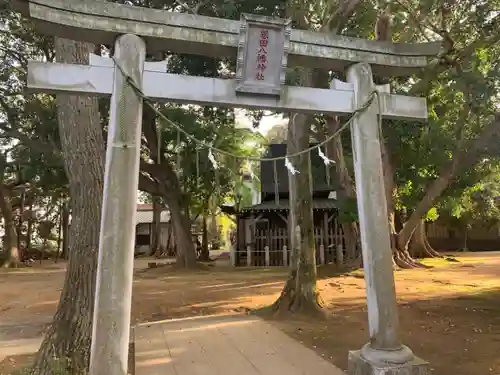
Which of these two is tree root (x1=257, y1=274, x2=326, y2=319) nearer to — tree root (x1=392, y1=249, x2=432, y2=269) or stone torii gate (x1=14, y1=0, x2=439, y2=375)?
stone torii gate (x1=14, y1=0, x2=439, y2=375)

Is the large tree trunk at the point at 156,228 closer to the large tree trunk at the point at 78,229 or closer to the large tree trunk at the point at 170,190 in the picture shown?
the large tree trunk at the point at 170,190

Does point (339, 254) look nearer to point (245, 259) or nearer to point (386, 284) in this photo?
point (245, 259)

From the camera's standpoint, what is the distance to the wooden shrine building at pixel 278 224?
67.0ft

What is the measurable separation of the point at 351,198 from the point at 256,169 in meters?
11.8

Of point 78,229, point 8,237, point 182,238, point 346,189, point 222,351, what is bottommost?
point 222,351

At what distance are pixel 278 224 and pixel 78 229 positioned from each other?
17.8 m

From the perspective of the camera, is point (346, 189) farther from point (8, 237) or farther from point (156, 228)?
point (8, 237)

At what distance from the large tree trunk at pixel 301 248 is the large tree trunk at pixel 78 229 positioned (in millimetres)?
4033

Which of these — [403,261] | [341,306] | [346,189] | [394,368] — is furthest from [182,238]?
[394,368]

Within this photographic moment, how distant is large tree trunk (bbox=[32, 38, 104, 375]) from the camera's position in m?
5.38

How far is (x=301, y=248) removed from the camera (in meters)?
8.59

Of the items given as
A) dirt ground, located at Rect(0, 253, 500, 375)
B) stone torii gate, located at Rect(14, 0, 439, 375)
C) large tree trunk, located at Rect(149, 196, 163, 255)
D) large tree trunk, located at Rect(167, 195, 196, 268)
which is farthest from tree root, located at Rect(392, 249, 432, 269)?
large tree trunk, located at Rect(149, 196, 163, 255)

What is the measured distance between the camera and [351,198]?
16516 millimetres

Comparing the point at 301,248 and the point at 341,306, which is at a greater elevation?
the point at 301,248
